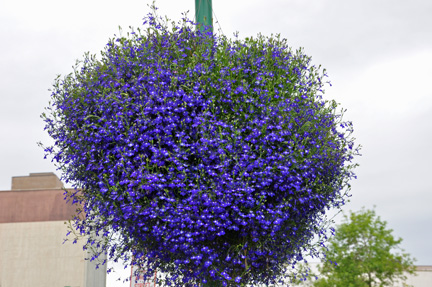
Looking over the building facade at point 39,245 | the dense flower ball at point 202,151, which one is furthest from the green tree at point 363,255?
the building facade at point 39,245

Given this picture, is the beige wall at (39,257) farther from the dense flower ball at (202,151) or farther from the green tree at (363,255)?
the dense flower ball at (202,151)

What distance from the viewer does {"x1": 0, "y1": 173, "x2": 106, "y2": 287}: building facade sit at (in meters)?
57.1

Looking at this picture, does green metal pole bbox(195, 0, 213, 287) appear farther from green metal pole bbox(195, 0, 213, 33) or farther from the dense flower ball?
the dense flower ball

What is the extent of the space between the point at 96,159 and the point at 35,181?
55564 millimetres

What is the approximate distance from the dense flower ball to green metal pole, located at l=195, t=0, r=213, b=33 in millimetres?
789

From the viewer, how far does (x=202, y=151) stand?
897 centimetres

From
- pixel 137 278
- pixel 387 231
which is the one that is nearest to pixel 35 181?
pixel 387 231

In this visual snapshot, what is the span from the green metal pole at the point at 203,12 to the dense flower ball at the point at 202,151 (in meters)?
0.79

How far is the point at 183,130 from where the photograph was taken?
9070mm

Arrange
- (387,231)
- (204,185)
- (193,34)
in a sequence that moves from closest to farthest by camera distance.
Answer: (204,185), (193,34), (387,231)

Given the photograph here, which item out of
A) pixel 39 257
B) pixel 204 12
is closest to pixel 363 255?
pixel 204 12

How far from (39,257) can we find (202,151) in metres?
53.5

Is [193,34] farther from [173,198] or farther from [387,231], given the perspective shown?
[387,231]

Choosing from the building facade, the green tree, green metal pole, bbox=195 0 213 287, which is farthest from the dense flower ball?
the building facade
